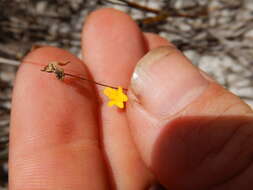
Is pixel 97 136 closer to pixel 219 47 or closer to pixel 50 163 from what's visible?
pixel 50 163

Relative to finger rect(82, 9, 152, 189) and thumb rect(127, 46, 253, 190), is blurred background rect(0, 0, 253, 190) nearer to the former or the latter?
finger rect(82, 9, 152, 189)

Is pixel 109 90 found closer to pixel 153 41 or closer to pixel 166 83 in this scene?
pixel 166 83

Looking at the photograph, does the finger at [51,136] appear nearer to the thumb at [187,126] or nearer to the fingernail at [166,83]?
the thumb at [187,126]

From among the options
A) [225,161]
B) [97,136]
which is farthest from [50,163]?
[225,161]

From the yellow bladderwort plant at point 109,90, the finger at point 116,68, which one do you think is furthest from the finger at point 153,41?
the yellow bladderwort plant at point 109,90

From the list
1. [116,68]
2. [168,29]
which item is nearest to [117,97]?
[116,68]

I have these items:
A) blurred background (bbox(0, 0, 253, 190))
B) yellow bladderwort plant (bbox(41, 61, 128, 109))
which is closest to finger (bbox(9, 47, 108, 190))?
yellow bladderwort plant (bbox(41, 61, 128, 109))
